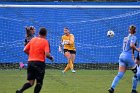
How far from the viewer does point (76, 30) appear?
29.8 m

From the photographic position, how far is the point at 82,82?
67.2 feet

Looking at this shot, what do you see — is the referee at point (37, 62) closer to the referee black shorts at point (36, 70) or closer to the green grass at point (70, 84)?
the referee black shorts at point (36, 70)

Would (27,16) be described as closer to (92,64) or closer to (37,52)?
(92,64)

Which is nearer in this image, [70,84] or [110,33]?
[70,84]

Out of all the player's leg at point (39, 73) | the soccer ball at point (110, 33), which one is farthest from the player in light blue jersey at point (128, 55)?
the soccer ball at point (110, 33)

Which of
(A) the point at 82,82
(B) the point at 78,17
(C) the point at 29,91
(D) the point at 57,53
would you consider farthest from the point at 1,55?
(C) the point at 29,91

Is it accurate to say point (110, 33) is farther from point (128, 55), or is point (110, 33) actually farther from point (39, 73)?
point (39, 73)

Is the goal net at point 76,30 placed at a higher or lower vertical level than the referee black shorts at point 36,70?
lower

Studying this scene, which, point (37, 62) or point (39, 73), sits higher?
point (37, 62)

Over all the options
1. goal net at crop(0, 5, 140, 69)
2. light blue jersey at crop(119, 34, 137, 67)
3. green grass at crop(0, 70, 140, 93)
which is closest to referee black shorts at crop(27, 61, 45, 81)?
green grass at crop(0, 70, 140, 93)

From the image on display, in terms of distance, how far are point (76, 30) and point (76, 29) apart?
6 centimetres

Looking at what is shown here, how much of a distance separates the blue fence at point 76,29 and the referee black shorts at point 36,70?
1483 centimetres

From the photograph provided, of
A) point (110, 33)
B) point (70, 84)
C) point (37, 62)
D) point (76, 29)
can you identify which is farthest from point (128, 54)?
point (76, 29)

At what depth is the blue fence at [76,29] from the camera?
29.2m
